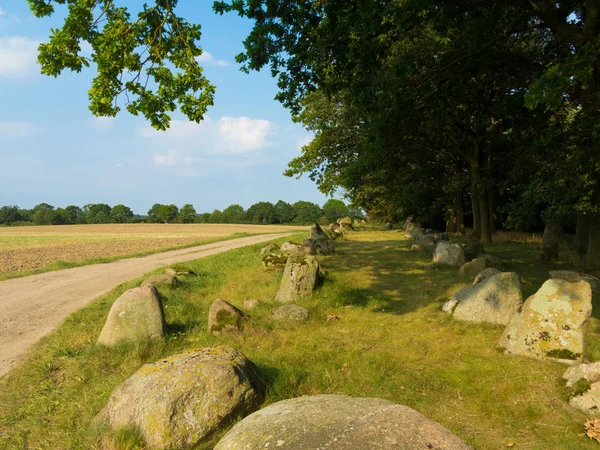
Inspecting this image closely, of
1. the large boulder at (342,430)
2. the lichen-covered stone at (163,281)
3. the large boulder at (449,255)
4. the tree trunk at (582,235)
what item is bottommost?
the lichen-covered stone at (163,281)

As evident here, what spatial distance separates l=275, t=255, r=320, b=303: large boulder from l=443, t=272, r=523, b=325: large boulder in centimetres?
448

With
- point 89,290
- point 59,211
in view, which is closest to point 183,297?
point 89,290

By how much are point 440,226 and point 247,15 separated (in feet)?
105

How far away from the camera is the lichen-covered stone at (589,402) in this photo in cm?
559

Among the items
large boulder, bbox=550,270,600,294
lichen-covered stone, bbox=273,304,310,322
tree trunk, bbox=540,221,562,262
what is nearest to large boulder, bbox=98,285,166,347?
lichen-covered stone, bbox=273,304,310,322

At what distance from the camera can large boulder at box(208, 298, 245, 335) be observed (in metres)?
9.47

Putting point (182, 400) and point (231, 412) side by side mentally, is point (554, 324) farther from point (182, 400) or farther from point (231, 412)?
point (182, 400)

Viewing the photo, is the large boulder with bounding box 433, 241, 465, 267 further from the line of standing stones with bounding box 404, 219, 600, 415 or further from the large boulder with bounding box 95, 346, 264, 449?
the large boulder with bounding box 95, 346, 264, 449

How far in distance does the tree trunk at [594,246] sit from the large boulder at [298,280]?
34.5ft

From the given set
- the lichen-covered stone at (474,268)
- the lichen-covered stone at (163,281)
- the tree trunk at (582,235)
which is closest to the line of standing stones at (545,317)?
the lichen-covered stone at (474,268)

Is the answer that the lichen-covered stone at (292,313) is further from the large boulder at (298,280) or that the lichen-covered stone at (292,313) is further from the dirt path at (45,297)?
the dirt path at (45,297)

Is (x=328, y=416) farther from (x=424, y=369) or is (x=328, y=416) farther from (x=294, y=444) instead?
(x=424, y=369)

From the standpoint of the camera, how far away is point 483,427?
17.7 ft

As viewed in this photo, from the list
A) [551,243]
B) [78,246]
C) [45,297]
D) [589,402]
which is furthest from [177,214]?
[589,402]
